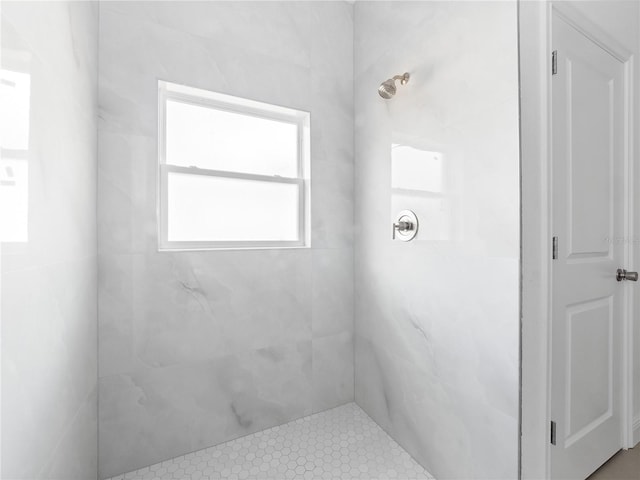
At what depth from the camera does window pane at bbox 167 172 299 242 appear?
1591 millimetres

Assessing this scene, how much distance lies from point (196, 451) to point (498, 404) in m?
1.43

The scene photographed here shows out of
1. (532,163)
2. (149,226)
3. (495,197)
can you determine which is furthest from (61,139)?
(495,197)

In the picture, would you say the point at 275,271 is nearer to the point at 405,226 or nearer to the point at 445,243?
the point at 405,226

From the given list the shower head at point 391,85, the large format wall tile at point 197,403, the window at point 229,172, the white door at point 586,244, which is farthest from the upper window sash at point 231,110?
the white door at point 586,244

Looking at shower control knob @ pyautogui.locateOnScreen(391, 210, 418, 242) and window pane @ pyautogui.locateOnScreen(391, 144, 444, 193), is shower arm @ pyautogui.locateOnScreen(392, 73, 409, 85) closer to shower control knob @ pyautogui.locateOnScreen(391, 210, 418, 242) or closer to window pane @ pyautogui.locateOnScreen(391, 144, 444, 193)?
window pane @ pyautogui.locateOnScreen(391, 144, 444, 193)

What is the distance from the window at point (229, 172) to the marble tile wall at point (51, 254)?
1.15 ft

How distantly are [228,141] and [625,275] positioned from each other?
1.70 metres

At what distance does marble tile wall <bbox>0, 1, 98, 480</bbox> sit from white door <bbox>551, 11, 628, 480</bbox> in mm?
1116

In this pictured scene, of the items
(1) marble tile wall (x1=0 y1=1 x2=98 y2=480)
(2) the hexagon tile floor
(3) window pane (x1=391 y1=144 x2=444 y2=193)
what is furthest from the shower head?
(2) the hexagon tile floor

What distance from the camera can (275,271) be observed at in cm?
173

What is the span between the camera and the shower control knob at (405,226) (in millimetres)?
1461

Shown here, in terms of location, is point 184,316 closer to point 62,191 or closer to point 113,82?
point 62,191

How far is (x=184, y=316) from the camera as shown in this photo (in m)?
1.51

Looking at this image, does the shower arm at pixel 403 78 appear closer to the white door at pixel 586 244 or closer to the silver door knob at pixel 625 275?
the white door at pixel 586 244
